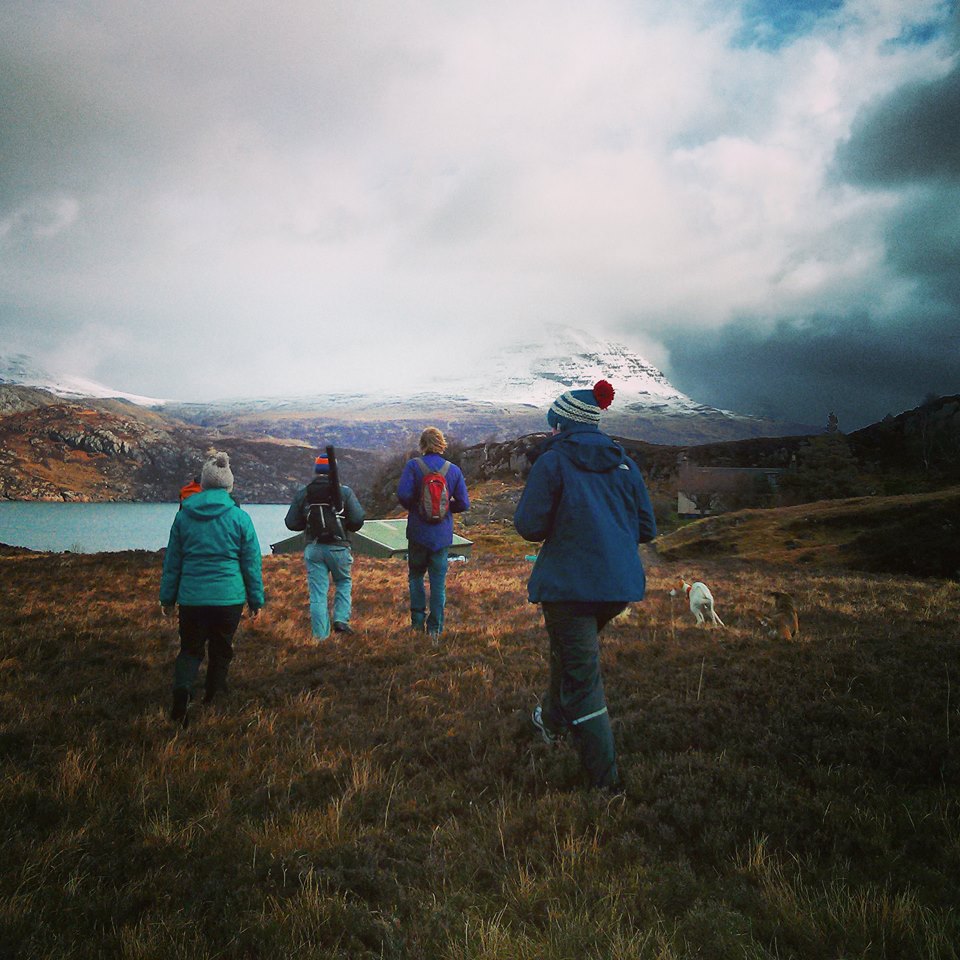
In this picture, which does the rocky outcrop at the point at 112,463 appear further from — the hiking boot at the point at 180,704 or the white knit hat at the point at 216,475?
the hiking boot at the point at 180,704

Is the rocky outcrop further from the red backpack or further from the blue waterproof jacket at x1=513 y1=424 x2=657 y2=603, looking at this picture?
the blue waterproof jacket at x1=513 y1=424 x2=657 y2=603

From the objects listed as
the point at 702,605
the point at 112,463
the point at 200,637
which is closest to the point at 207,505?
the point at 200,637

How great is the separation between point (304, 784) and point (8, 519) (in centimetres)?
10925

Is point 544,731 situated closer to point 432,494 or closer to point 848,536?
point 432,494

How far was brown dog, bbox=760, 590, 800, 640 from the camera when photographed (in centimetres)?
841

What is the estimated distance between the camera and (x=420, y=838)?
3273 mm

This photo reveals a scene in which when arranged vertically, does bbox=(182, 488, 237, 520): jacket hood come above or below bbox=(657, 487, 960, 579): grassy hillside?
above

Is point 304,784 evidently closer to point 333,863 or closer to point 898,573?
point 333,863

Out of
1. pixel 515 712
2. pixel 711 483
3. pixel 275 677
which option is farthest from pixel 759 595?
pixel 711 483

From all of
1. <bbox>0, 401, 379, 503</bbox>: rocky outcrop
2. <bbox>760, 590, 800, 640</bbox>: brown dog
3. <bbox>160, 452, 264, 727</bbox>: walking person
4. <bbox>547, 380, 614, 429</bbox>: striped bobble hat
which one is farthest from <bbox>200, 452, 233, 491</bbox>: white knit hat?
<bbox>0, 401, 379, 503</bbox>: rocky outcrop

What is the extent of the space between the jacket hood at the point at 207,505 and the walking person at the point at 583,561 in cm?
321

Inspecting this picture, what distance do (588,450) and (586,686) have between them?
5.54ft

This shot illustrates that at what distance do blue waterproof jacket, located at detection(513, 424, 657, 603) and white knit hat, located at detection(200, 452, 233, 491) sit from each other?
11.2 ft

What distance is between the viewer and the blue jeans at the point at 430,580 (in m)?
8.10
